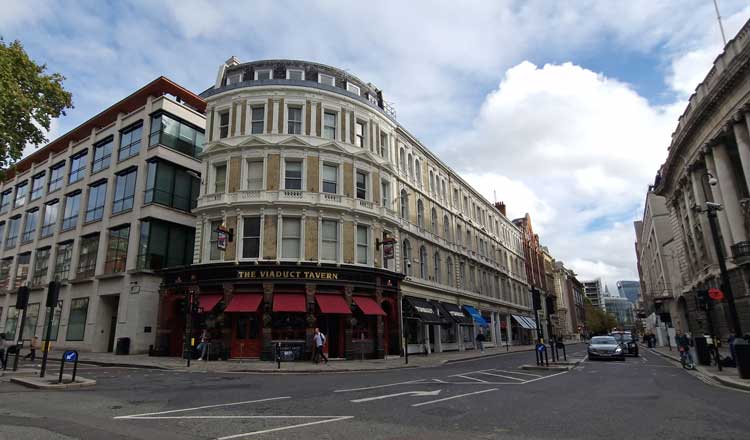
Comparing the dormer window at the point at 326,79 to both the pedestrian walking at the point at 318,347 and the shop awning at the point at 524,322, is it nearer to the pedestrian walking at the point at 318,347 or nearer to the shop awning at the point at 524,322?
the pedestrian walking at the point at 318,347

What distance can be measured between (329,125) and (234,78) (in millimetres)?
7775

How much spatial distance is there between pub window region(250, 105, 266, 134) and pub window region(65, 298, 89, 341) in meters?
17.9

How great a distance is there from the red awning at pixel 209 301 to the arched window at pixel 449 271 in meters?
20.8

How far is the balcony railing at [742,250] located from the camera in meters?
25.9

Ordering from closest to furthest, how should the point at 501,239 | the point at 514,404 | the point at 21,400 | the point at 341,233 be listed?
the point at 514,404
the point at 21,400
the point at 341,233
the point at 501,239

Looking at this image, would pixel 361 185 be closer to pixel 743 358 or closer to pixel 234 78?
pixel 234 78

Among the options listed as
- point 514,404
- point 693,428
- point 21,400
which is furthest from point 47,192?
point 693,428

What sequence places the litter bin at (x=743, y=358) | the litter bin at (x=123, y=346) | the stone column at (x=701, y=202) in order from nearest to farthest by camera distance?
1. the litter bin at (x=743, y=358)
2. the litter bin at (x=123, y=346)
3. the stone column at (x=701, y=202)

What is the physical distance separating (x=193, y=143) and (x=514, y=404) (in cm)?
3039

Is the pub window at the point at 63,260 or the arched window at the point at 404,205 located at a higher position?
the arched window at the point at 404,205

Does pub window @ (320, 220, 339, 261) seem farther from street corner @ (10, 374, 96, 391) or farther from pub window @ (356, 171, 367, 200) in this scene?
street corner @ (10, 374, 96, 391)

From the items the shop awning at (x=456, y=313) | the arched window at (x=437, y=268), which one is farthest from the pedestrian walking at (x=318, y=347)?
the arched window at (x=437, y=268)

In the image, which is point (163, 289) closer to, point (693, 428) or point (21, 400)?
point (21, 400)

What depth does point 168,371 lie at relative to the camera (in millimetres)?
17969
